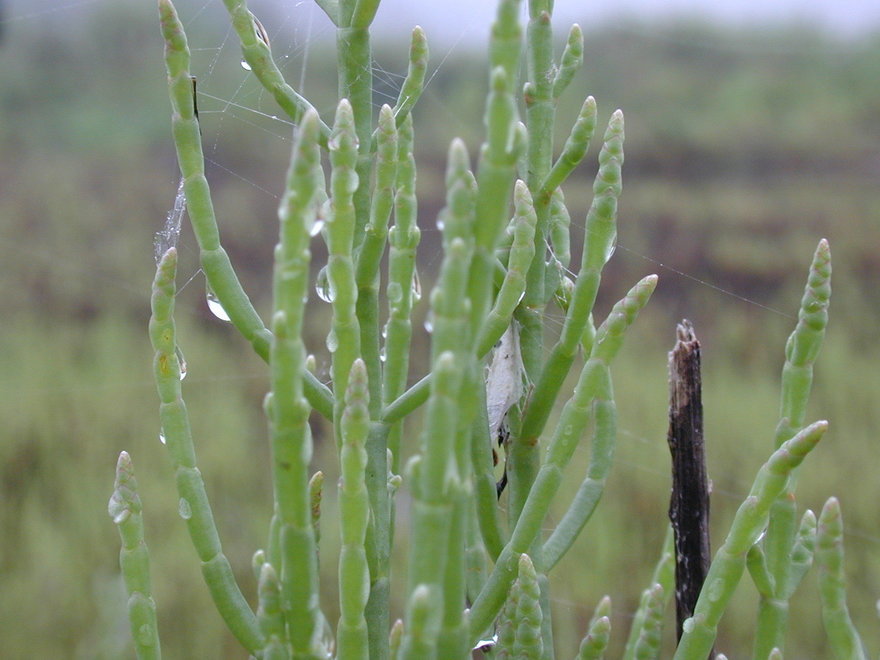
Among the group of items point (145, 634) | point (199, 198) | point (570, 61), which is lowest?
point (145, 634)

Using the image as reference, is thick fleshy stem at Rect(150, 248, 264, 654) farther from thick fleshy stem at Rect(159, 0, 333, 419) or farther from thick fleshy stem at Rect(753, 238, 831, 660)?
thick fleshy stem at Rect(753, 238, 831, 660)

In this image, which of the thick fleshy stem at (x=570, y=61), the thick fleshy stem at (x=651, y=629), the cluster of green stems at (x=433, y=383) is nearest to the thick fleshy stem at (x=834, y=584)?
the cluster of green stems at (x=433, y=383)

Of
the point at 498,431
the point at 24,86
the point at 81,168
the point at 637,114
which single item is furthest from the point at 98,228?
the point at 498,431

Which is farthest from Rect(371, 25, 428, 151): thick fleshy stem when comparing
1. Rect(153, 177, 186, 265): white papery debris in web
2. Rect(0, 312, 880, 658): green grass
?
Rect(0, 312, 880, 658): green grass

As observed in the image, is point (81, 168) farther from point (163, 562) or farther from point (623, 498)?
point (623, 498)

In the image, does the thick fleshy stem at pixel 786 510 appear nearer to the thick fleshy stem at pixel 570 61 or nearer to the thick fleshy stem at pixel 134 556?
the thick fleshy stem at pixel 570 61

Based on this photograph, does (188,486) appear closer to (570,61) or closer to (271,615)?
(271,615)

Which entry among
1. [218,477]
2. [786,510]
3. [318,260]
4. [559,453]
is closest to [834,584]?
[786,510]
